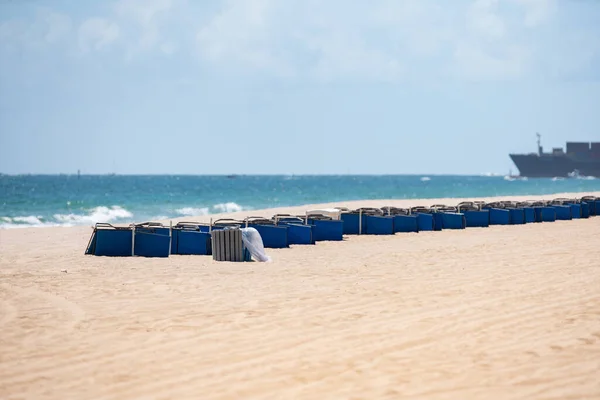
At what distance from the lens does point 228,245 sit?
615 inches

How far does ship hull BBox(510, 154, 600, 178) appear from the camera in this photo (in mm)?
186000

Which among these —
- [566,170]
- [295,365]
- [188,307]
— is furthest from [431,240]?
[566,170]

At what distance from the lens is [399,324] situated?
8602mm

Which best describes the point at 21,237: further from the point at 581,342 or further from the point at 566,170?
the point at 566,170

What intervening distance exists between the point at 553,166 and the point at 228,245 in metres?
185

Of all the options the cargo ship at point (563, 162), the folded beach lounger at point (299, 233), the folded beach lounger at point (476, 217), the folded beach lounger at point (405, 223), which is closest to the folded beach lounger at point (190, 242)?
the folded beach lounger at point (299, 233)

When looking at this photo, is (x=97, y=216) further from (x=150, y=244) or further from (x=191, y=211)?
(x=150, y=244)

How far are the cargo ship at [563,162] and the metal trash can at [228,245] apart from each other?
599 ft

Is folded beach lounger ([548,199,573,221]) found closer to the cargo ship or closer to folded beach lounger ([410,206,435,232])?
folded beach lounger ([410,206,435,232])

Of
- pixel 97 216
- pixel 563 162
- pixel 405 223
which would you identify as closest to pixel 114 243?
pixel 405 223

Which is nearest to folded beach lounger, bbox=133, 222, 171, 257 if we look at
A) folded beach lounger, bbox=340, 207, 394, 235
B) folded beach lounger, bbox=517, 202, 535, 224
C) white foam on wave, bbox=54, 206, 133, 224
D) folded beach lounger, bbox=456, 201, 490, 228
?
folded beach lounger, bbox=340, 207, 394, 235

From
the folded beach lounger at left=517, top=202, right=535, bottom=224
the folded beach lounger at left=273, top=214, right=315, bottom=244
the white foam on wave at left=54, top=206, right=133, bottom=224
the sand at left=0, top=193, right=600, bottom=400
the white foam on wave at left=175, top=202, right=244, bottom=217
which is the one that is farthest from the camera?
the white foam on wave at left=175, top=202, right=244, bottom=217

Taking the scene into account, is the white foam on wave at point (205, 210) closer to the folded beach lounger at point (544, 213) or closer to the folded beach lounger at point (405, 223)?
the folded beach lounger at point (544, 213)

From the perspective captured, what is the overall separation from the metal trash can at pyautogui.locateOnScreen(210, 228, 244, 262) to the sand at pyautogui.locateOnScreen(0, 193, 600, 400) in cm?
88
